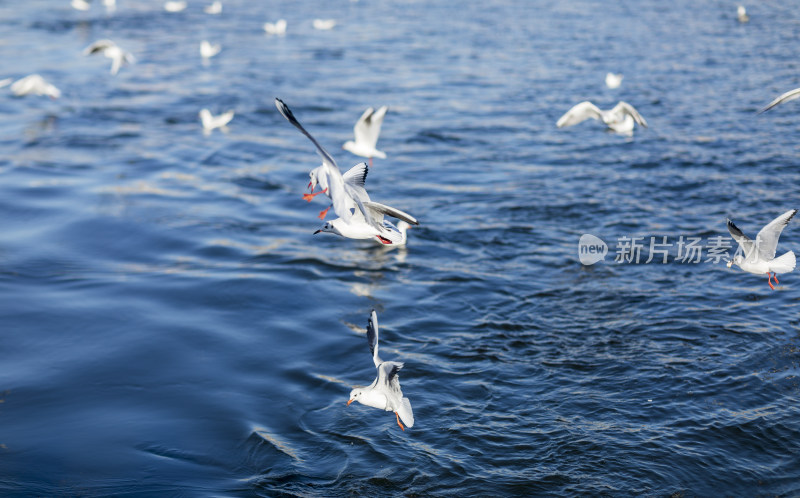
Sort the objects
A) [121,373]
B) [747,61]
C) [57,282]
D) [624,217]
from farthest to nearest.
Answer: [747,61]
[624,217]
[57,282]
[121,373]

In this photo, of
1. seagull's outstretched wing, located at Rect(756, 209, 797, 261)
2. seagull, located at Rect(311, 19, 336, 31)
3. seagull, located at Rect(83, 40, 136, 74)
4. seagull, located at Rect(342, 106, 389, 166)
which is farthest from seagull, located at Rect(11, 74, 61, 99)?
seagull's outstretched wing, located at Rect(756, 209, 797, 261)

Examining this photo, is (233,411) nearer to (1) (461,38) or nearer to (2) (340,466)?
(2) (340,466)

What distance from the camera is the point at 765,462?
7.61 meters

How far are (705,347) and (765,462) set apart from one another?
2.16 metres

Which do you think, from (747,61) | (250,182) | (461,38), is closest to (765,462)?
(250,182)

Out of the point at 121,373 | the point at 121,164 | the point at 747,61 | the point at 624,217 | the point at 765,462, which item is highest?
the point at 747,61

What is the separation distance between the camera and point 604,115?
1352cm

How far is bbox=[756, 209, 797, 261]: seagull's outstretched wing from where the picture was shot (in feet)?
28.4

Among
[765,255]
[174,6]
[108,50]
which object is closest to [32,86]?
[108,50]

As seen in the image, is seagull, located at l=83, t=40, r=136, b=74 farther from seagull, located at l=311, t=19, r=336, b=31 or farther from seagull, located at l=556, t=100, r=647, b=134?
seagull, located at l=556, t=100, r=647, b=134

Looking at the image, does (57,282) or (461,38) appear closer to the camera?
(57,282)

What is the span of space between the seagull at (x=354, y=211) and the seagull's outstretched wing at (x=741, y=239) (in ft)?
11.3

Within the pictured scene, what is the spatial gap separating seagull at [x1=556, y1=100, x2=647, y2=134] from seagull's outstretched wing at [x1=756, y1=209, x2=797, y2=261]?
413cm

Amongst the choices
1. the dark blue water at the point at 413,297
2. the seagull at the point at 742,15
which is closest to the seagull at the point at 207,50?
the dark blue water at the point at 413,297
